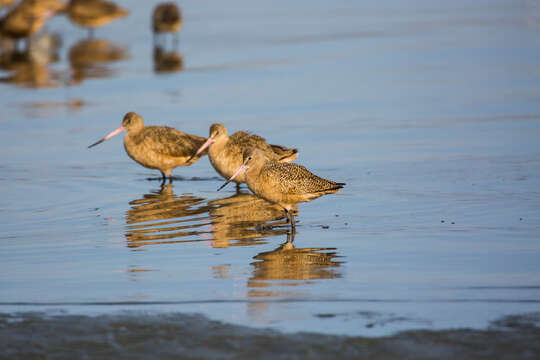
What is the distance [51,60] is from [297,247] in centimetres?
1628

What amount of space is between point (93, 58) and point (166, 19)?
272cm

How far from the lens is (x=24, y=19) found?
2592 centimetres

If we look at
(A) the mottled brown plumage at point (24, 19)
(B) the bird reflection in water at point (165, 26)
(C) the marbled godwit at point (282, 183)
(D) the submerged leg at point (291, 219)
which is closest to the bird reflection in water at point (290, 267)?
(D) the submerged leg at point (291, 219)

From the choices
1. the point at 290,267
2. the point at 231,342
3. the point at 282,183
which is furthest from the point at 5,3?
the point at 231,342

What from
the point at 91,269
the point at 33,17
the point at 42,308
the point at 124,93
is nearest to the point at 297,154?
the point at 91,269

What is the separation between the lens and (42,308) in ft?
21.0

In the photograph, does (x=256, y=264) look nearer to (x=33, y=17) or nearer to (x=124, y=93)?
(x=124, y=93)

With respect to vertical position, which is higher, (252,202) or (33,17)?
(33,17)

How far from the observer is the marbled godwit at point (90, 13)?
2717 centimetres

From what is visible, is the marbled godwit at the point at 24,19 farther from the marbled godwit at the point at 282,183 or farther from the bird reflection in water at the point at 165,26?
the marbled godwit at the point at 282,183

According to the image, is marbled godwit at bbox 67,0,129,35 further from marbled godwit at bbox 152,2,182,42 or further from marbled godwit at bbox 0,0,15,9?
marbled godwit at bbox 0,0,15,9

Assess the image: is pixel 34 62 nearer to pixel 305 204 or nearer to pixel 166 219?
pixel 305 204

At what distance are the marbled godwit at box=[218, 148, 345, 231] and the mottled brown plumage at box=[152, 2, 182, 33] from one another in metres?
15.6

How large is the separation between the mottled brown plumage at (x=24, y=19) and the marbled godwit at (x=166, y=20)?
372cm
